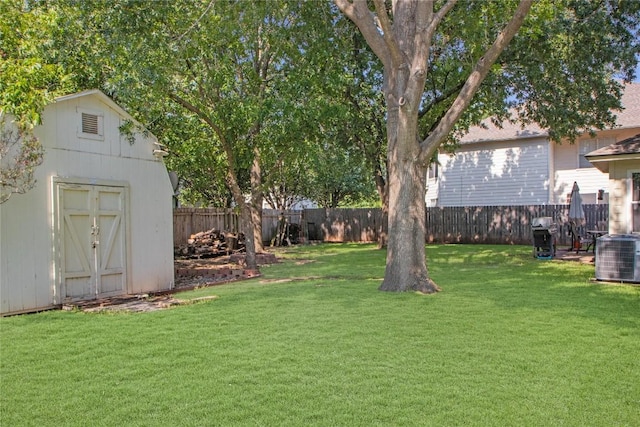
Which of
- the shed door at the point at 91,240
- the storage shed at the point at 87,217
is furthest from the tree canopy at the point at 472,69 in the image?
the shed door at the point at 91,240

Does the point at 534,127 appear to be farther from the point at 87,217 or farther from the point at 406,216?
the point at 87,217

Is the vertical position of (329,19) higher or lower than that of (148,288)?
higher

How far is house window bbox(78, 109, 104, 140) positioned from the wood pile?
8931 millimetres

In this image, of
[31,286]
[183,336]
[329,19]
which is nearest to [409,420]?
[183,336]

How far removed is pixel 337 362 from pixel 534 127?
20661 millimetres

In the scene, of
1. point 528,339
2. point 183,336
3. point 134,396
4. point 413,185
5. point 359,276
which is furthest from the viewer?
point 359,276

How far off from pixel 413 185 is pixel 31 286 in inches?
256

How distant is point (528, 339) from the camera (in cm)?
556

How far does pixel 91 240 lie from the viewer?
30.1 feet

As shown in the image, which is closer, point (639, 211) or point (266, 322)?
point (266, 322)

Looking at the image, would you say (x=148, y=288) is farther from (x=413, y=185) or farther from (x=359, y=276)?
(x=413, y=185)

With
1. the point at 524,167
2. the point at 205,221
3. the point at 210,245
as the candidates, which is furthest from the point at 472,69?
the point at 524,167

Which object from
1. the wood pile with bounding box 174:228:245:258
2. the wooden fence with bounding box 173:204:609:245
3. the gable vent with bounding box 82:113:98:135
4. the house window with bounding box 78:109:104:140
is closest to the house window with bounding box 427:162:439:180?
the wooden fence with bounding box 173:204:609:245

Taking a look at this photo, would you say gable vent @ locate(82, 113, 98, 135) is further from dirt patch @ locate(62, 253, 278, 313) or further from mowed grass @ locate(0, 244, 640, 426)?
mowed grass @ locate(0, 244, 640, 426)
